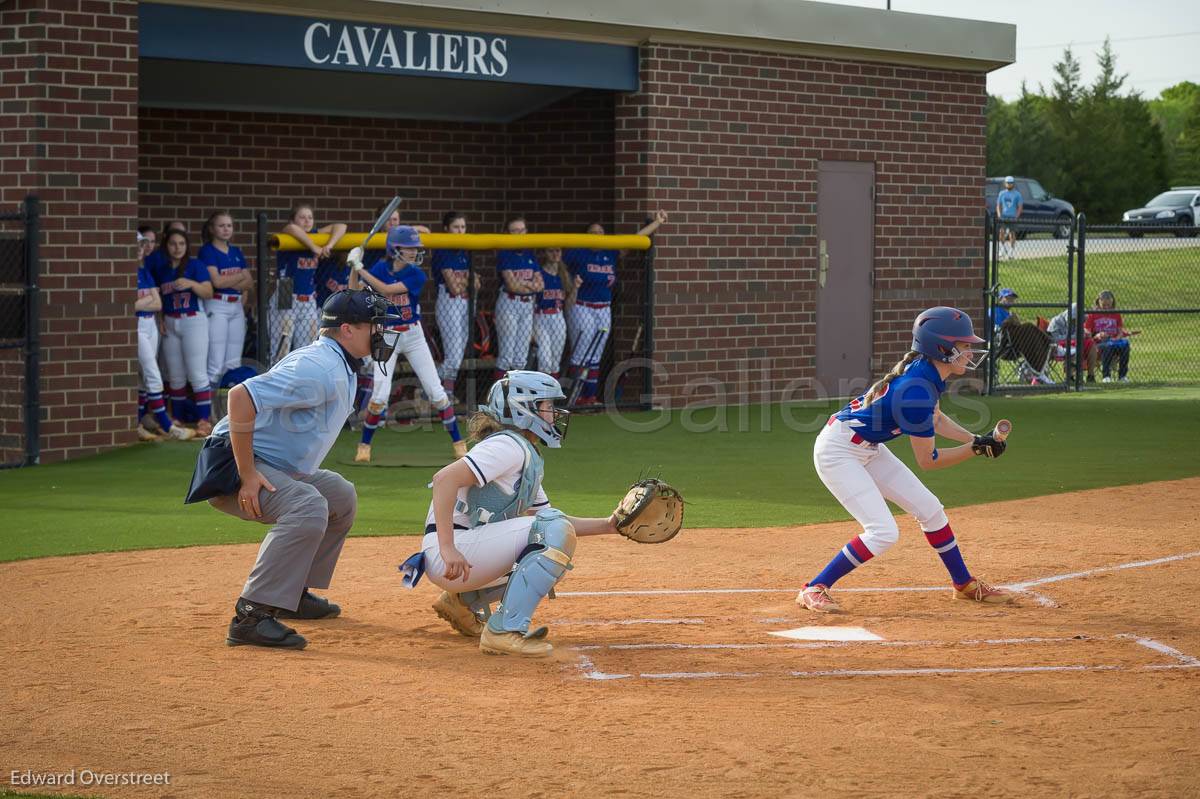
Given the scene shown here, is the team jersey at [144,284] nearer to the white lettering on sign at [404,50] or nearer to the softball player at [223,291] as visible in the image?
the softball player at [223,291]

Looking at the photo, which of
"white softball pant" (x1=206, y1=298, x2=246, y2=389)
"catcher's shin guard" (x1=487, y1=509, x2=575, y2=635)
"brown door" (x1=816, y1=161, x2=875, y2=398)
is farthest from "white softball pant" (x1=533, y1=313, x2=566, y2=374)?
"catcher's shin guard" (x1=487, y1=509, x2=575, y2=635)

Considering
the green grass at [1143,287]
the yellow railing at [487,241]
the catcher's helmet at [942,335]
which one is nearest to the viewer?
the catcher's helmet at [942,335]

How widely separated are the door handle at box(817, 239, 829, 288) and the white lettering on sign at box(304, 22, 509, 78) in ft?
16.0

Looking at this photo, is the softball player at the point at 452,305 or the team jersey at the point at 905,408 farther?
the softball player at the point at 452,305

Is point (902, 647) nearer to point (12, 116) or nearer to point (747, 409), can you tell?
point (12, 116)

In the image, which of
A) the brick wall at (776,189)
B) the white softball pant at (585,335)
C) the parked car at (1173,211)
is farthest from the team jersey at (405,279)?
the parked car at (1173,211)

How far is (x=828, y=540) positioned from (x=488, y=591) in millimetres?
3221

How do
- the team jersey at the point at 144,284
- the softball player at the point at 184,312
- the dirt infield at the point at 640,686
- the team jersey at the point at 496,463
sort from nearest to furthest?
the dirt infield at the point at 640,686
the team jersey at the point at 496,463
the team jersey at the point at 144,284
the softball player at the point at 184,312

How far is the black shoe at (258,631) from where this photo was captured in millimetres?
6566

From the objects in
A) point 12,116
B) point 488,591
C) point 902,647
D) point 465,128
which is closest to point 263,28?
point 12,116

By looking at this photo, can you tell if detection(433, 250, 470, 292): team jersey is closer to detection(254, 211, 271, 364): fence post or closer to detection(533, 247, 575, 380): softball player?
detection(533, 247, 575, 380): softball player

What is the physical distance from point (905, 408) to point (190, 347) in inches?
341

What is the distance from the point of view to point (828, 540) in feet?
31.0

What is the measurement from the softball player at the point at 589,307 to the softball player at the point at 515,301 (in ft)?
2.08
